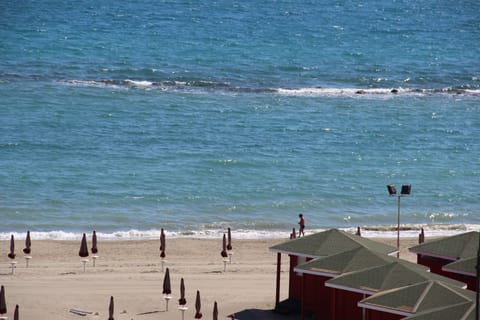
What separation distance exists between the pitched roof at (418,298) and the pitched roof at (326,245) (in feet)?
11.4

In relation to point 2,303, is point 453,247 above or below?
above

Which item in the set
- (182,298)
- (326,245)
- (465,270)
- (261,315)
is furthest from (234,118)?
(465,270)

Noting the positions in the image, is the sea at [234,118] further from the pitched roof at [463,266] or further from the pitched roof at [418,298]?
the pitched roof at [418,298]

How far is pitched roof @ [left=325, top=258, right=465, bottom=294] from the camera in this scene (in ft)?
107

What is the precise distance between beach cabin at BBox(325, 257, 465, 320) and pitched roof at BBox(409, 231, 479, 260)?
2176mm

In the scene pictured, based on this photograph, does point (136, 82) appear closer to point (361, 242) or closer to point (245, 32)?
point (245, 32)

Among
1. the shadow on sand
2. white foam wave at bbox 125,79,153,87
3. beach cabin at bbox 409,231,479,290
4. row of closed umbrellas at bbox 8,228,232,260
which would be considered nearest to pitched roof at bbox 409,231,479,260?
beach cabin at bbox 409,231,479,290

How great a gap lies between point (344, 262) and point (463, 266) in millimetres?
2934

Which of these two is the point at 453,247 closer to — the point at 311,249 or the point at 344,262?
the point at 344,262

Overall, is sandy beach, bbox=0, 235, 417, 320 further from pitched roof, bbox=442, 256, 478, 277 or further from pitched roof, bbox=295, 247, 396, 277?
pitched roof, bbox=442, 256, 478, 277

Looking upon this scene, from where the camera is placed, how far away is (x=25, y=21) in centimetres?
9688

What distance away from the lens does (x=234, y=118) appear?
221ft

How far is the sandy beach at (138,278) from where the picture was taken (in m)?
35.3

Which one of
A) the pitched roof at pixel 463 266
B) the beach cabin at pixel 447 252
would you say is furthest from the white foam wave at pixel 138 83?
the pitched roof at pixel 463 266
